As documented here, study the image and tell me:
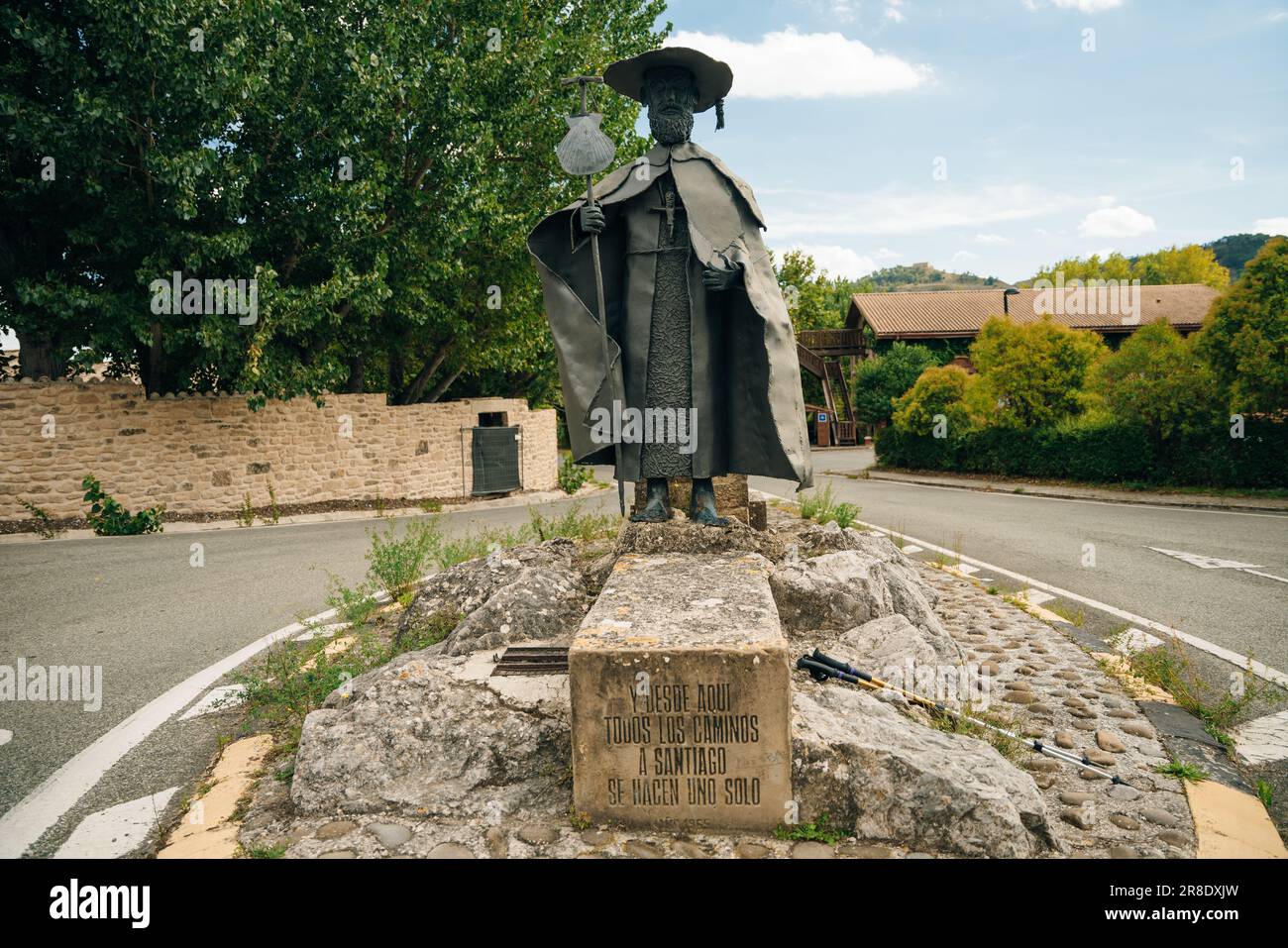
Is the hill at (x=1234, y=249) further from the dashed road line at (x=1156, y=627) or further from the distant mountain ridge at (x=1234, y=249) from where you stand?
the dashed road line at (x=1156, y=627)

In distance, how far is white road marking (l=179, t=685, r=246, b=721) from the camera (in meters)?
4.54

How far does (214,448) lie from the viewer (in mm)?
14578

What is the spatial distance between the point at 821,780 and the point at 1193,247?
226ft

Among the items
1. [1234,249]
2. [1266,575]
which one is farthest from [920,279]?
[1266,575]

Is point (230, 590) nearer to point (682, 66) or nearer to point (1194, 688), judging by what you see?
point (682, 66)

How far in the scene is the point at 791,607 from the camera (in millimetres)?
4688

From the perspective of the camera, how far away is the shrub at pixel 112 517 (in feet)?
41.2

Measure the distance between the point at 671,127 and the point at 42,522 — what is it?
12.2 metres

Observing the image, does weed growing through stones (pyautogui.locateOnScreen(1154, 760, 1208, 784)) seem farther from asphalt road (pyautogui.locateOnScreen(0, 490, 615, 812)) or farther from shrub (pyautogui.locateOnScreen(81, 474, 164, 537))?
shrub (pyautogui.locateOnScreen(81, 474, 164, 537))

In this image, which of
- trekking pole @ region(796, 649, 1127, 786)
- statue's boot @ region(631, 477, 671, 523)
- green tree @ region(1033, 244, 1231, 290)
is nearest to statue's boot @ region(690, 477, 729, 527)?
statue's boot @ region(631, 477, 671, 523)

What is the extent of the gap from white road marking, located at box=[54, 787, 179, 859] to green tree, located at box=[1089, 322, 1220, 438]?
17.7m

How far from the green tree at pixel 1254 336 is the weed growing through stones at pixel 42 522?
63.2 feet

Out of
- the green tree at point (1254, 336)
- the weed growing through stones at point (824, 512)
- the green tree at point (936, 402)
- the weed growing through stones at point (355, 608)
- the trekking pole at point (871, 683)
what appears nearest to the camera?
the trekking pole at point (871, 683)

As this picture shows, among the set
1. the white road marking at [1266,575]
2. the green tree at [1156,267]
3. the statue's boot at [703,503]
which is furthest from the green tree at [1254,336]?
the green tree at [1156,267]
